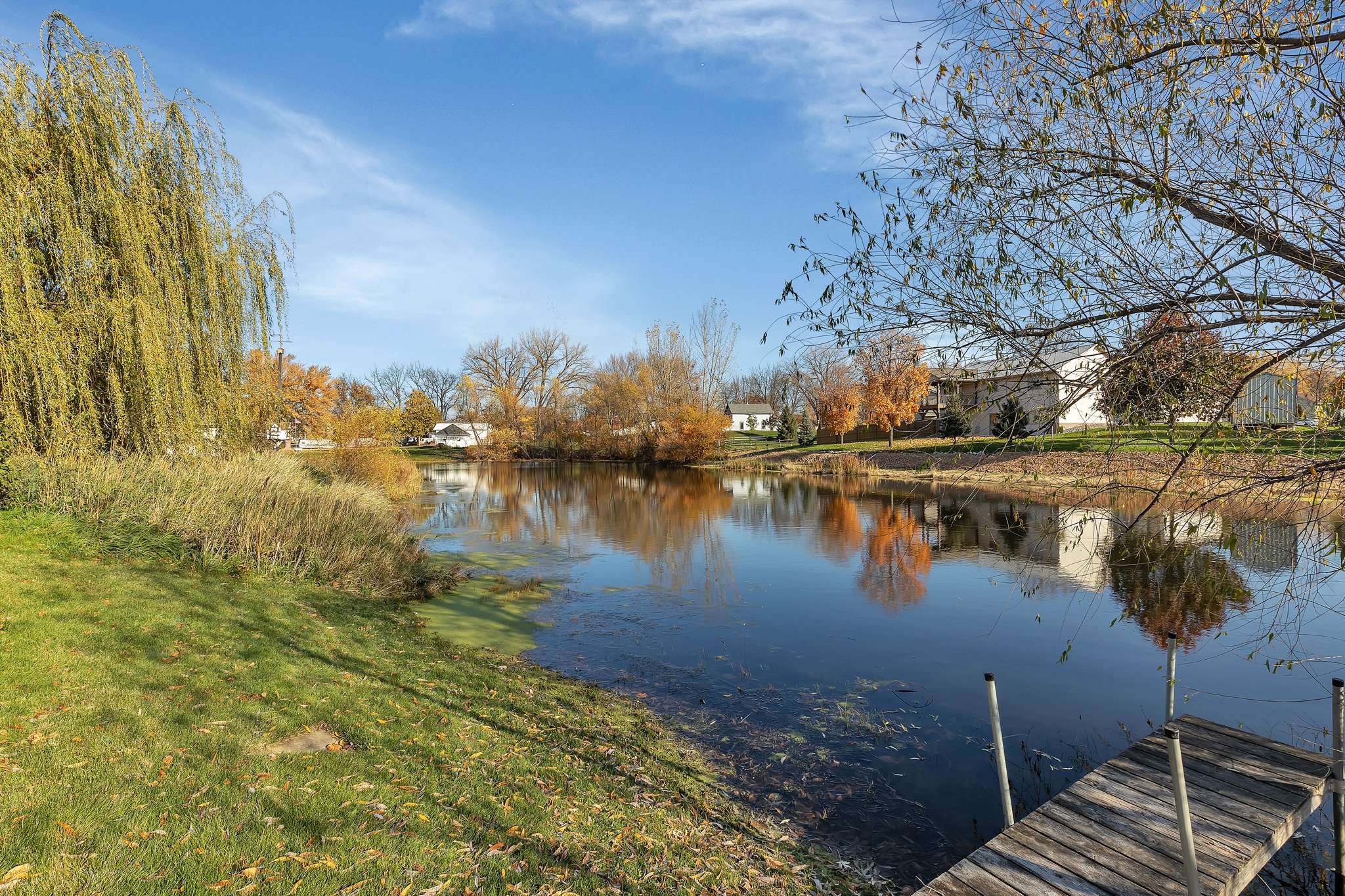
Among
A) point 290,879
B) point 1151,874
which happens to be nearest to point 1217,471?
point 1151,874

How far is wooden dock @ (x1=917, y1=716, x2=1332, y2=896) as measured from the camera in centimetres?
411

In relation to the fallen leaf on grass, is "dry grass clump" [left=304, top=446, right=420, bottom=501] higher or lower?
higher

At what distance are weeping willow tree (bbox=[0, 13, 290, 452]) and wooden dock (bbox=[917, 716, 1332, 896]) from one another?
526 inches

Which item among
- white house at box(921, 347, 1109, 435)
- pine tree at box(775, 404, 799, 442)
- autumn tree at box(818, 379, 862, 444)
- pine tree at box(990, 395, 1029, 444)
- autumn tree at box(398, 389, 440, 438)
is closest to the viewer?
white house at box(921, 347, 1109, 435)

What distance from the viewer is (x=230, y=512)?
11.0 meters

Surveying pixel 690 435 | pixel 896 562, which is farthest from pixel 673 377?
pixel 896 562

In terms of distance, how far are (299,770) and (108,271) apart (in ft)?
36.3

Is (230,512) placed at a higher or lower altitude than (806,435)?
lower

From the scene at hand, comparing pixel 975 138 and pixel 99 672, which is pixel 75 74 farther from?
pixel 975 138

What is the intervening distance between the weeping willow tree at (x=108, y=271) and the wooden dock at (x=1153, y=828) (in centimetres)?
1336

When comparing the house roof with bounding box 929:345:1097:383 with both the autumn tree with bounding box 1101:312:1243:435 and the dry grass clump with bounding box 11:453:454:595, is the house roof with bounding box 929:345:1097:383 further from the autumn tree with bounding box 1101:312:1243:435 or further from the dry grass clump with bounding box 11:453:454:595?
the dry grass clump with bounding box 11:453:454:595

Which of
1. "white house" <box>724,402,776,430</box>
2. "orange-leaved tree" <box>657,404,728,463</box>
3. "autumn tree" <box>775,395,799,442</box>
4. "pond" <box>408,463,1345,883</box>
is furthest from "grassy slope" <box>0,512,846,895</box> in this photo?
"white house" <box>724,402,776,430</box>

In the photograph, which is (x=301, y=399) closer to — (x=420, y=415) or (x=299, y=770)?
(x=420, y=415)

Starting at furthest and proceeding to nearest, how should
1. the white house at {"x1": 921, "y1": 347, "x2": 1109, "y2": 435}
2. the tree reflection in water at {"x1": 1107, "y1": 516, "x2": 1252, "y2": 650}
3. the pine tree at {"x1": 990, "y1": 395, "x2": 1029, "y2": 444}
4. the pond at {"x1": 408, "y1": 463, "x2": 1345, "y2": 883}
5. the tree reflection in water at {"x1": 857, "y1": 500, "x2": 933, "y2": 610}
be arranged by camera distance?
the tree reflection in water at {"x1": 857, "y1": 500, "x2": 933, "y2": 610} < the tree reflection in water at {"x1": 1107, "y1": 516, "x2": 1252, "y2": 650} < the pond at {"x1": 408, "y1": 463, "x2": 1345, "y2": 883} < the pine tree at {"x1": 990, "y1": 395, "x2": 1029, "y2": 444} < the white house at {"x1": 921, "y1": 347, "x2": 1109, "y2": 435}
